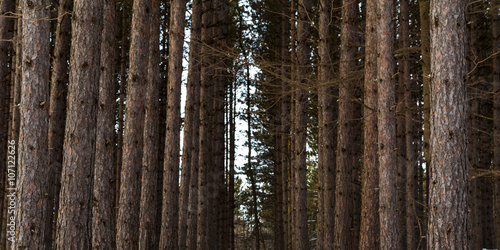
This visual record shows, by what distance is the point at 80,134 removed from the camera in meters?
5.93

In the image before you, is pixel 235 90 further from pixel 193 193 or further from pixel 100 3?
pixel 100 3

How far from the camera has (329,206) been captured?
30.9 feet

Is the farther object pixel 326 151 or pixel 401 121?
pixel 401 121

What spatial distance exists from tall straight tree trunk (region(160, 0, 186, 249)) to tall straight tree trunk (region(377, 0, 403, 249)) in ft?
A: 15.9

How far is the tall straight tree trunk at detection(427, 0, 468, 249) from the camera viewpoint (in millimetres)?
4703

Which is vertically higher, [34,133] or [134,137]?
[134,137]

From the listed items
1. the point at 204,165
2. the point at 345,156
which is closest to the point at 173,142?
the point at 204,165

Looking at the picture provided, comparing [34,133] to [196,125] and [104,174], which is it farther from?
[196,125]

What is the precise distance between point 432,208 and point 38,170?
18.6 ft

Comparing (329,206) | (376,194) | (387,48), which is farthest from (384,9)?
(329,206)

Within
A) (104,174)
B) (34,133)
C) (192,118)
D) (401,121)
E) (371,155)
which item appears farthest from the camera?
(401,121)

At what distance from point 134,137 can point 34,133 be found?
226cm

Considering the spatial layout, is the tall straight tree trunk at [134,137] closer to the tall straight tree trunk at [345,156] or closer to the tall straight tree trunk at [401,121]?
the tall straight tree trunk at [345,156]

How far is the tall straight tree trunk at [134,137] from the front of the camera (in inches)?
315
